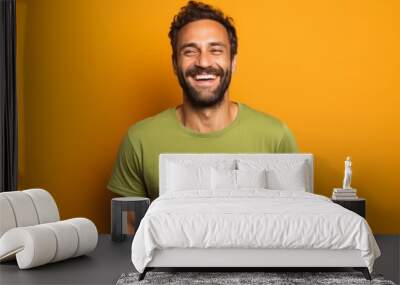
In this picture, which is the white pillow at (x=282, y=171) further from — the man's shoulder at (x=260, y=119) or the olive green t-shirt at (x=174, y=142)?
the man's shoulder at (x=260, y=119)

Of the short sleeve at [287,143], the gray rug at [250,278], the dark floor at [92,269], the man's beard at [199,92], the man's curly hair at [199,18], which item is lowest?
the dark floor at [92,269]

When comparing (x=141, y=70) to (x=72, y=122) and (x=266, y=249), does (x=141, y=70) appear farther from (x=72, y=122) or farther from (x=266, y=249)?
(x=266, y=249)

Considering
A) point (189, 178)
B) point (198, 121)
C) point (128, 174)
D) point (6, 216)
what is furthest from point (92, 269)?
point (198, 121)

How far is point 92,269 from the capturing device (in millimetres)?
5262

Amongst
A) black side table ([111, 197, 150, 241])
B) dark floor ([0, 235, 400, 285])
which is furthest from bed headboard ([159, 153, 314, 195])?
dark floor ([0, 235, 400, 285])

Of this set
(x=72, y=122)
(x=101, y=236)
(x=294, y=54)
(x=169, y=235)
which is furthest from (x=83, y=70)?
(x=169, y=235)

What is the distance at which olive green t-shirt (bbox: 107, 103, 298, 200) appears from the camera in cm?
696

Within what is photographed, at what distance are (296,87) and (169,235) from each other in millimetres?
2821

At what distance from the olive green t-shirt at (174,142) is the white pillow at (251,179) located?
0.55 m

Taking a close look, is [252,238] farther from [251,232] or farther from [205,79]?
[205,79]

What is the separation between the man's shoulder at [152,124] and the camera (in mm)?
7043

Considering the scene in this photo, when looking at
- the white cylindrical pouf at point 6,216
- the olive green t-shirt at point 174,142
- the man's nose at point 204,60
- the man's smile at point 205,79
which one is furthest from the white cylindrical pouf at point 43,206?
the man's nose at point 204,60

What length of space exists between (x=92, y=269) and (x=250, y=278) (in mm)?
1289

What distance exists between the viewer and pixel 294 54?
23.0 feet
